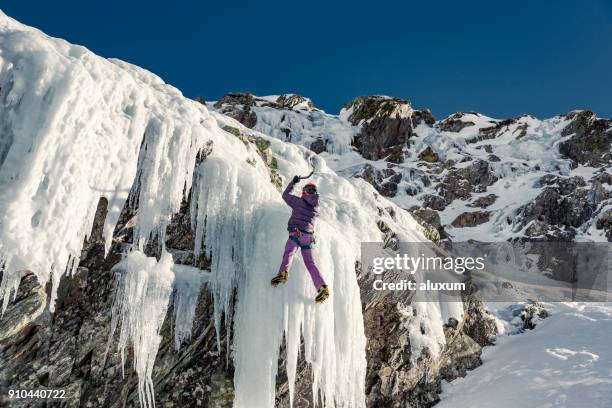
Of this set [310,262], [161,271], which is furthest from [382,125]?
[161,271]

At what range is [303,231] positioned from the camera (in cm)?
797

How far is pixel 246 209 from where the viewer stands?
880cm

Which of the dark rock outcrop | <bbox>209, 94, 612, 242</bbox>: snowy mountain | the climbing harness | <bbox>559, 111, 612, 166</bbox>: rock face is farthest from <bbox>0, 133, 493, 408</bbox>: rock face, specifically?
<bbox>559, 111, 612, 166</bbox>: rock face

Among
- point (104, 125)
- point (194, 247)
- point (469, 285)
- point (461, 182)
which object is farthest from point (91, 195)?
point (461, 182)

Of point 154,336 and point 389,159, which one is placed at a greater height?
point 389,159

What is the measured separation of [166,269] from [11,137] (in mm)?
3096

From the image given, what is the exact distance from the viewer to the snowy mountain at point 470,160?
2072 inches

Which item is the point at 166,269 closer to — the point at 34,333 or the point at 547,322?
the point at 34,333

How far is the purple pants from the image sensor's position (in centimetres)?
790

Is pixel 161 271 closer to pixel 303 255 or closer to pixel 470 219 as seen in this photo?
pixel 303 255

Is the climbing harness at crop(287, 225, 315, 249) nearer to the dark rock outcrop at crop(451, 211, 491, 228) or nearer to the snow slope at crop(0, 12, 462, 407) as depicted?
the snow slope at crop(0, 12, 462, 407)

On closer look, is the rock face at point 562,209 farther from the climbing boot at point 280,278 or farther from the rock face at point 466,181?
the climbing boot at point 280,278

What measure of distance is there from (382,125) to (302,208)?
67.7m

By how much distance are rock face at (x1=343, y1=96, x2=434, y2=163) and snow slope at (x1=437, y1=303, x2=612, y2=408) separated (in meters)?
55.4
